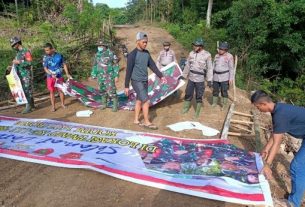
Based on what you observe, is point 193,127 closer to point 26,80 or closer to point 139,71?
point 139,71

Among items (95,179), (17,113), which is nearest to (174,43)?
(17,113)

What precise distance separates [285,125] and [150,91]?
4998 mm

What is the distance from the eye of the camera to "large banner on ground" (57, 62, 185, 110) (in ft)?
26.9

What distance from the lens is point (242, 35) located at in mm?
18109

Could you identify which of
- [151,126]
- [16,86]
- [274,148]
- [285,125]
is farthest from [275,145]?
[16,86]

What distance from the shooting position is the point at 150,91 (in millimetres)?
8508

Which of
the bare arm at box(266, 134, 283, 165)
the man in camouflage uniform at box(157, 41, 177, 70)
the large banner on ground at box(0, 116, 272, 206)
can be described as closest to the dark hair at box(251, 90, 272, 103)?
the bare arm at box(266, 134, 283, 165)

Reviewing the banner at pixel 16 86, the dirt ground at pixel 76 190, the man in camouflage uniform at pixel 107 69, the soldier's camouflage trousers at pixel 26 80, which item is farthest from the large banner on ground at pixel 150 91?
the dirt ground at pixel 76 190

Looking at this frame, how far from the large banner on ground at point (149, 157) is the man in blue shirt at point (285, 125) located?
41 centimetres

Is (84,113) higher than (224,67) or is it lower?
lower

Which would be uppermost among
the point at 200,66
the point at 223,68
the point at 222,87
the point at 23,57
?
the point at 23,57

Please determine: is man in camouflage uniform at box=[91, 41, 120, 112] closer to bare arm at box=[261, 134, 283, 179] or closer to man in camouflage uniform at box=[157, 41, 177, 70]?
man in camouflage uniform at box=[157, 41, 177, 70]

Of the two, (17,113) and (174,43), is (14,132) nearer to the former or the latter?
(17,113)

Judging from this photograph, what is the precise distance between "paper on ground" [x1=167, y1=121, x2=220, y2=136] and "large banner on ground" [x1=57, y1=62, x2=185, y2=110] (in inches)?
53.5
